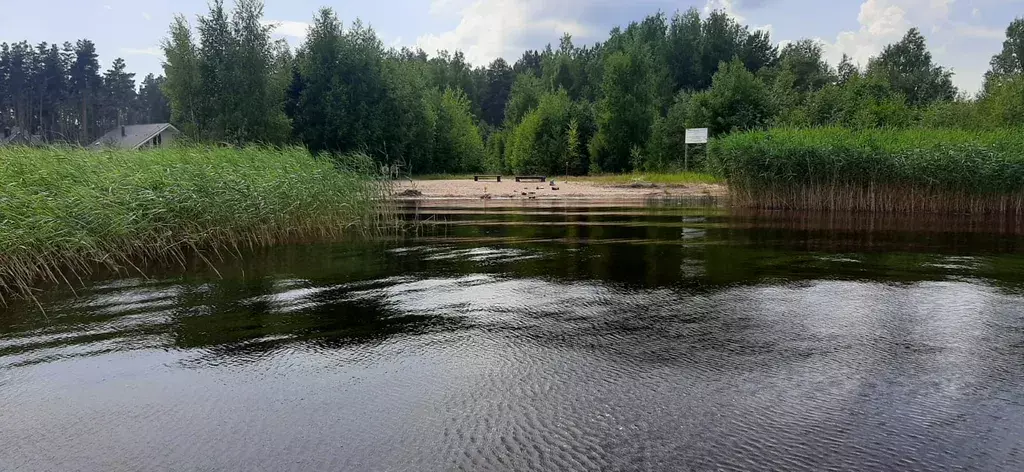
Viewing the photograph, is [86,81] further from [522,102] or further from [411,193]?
[411,193]

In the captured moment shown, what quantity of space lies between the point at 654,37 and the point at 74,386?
72475 millimetres

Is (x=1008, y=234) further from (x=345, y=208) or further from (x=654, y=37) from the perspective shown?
(x=654, y=37)

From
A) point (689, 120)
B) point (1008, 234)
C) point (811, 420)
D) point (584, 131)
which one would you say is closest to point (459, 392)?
point (811, 420)

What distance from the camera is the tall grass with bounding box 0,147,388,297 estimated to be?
902 cm

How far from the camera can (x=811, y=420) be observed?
14.4 ft

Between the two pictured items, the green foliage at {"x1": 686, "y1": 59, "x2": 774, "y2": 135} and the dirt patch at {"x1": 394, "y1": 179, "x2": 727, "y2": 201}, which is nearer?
the dirt patch at {"x1": 394, "y1": 179, "x2": 727, "y2": 201}

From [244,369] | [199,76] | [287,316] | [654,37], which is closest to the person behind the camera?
[244,369]

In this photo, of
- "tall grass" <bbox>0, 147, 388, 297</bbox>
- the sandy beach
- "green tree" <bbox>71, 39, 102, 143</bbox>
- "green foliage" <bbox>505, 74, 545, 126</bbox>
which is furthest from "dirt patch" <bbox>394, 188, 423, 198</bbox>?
"green tree" <bbox>71, 39, 102, 143</bbox>

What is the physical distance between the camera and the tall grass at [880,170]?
19.0m

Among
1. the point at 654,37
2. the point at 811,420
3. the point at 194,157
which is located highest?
the point at 654,37

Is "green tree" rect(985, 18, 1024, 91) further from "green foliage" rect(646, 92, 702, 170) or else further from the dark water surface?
the dark water surface

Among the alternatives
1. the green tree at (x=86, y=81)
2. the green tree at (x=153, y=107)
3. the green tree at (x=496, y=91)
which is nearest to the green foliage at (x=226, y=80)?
the green tree at (x=86, y=81)

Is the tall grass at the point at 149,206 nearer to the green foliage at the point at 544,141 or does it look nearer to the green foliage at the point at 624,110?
the green foliage at the point at 624,110

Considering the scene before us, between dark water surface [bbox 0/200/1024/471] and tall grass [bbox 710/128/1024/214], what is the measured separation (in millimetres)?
9971
